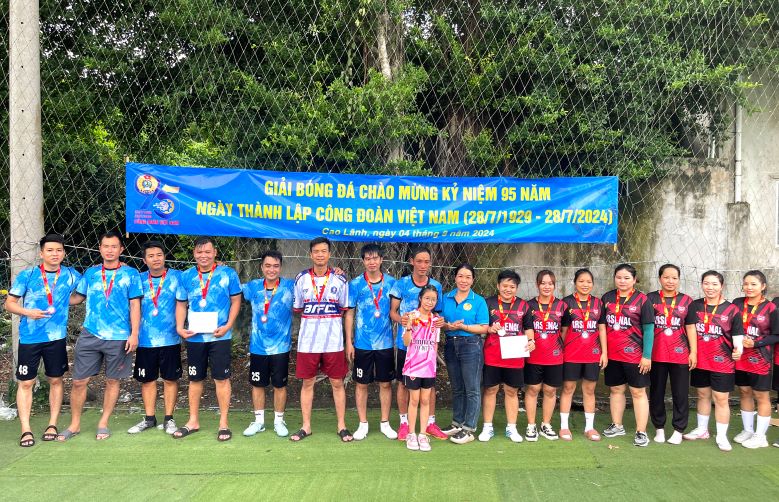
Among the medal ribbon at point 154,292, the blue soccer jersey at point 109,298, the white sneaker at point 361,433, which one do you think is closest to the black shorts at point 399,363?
the white sneaker at point 361,433

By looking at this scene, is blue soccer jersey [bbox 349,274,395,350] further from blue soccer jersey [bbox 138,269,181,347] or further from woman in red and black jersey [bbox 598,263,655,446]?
woman in red and black jersey [bbox 598,263,655,446]

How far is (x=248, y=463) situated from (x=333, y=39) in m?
3.92

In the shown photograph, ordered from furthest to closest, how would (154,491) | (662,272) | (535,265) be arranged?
(535,265), (662,272), (154,491)

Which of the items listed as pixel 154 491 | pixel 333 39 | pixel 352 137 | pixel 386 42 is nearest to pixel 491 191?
pixel 352 137

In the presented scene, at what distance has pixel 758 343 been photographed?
13.9ft

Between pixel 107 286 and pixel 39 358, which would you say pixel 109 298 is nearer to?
pixel 107 286

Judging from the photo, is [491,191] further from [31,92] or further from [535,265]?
[31,92]

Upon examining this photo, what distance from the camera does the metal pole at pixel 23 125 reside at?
4922 mm

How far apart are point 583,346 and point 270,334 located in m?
2.31

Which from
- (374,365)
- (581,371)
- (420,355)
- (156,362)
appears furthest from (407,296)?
(156,362)

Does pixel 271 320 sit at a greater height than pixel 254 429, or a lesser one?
greater

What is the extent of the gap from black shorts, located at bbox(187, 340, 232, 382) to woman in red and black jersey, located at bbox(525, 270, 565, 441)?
2244mm

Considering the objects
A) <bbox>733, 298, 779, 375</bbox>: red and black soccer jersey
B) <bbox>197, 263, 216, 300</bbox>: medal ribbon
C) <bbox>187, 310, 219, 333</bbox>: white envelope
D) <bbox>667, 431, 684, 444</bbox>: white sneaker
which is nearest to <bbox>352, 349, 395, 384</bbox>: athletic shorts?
<bbox>187, 310, 219, 333</bbox>: white envelope

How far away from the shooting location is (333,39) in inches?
226
